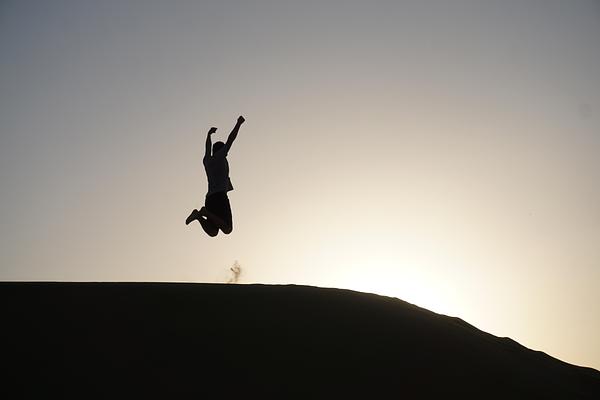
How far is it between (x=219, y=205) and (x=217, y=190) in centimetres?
→ 24

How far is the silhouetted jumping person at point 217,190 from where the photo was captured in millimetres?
8078

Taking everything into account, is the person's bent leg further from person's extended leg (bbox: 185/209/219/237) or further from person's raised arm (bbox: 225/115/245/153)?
person's raised arm (bbox: 225/115/245/153)

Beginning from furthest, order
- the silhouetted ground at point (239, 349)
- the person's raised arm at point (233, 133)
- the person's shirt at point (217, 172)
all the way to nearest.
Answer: the person's shirt at point (217, 172) < the person's raised arm at point (233, 133) < the silhouetted ground at point (239, 349)

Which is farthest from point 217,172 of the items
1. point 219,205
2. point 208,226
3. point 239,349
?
point 239,349

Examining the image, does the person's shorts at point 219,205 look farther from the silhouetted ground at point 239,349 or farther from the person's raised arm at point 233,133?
the silhouetted ground at point 239,349

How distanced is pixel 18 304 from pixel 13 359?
137 cm

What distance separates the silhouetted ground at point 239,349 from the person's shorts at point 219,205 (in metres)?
1.34

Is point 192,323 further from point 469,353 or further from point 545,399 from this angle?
point 545,399

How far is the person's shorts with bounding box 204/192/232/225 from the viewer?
26.9ft

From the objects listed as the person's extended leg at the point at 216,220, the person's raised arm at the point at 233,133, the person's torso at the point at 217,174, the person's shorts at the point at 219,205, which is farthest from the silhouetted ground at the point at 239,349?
the person's raised arm at the point at 233,133

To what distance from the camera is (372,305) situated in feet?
24.2

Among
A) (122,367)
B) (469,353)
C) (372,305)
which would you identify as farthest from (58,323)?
(469,353)

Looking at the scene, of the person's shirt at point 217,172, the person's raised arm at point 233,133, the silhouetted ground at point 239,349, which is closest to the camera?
the silhouetted ground at point 239,349

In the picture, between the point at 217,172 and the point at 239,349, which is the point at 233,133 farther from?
the point at 239,349
